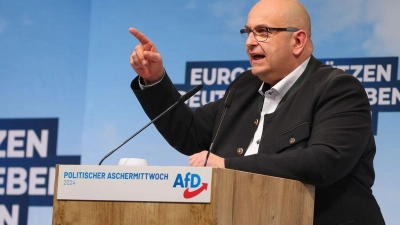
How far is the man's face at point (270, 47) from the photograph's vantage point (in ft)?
9.84

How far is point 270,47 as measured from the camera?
118 inches

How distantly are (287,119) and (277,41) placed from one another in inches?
14.1

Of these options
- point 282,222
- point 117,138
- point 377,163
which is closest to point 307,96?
point 282,222

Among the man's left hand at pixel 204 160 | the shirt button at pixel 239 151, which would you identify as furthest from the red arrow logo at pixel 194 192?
the shirt button at pixel 239 151

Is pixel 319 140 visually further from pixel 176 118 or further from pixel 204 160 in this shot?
pixel 176 118

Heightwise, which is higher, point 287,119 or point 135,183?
point 287,119

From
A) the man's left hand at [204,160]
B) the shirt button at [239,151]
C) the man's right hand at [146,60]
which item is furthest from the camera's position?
the man's right hand at [146,60]

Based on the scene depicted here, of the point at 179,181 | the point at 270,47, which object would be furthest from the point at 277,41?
the point at 179,181

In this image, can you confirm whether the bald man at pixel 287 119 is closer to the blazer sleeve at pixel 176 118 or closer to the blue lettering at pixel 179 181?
the blazer sleeve at pixel 176 118

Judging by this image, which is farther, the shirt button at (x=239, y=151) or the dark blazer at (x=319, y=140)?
the shirt button at (x=239, y=151)

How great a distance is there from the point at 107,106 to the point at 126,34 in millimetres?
447

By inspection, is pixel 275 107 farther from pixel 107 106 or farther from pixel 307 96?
pixel 107 106

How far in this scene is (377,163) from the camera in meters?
3.90

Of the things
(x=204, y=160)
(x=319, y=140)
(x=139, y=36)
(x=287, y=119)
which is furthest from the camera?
(x=139, y=36)
